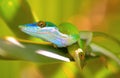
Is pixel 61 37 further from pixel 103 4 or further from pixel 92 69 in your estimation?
pixel 103 4

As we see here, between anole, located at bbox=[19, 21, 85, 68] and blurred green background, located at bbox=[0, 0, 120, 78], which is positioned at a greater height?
anole, located at bbox=[19, 21, 85, 68]

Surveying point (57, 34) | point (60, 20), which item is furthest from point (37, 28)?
point (60, 20)

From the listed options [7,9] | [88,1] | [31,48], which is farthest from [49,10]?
[31,48]

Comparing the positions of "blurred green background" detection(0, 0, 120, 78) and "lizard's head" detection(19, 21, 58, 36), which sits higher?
"lizard's head" detection(19, 21, 58, 36)

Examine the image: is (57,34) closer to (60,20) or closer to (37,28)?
(37,28)

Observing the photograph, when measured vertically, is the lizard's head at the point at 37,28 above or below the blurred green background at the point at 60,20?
above
